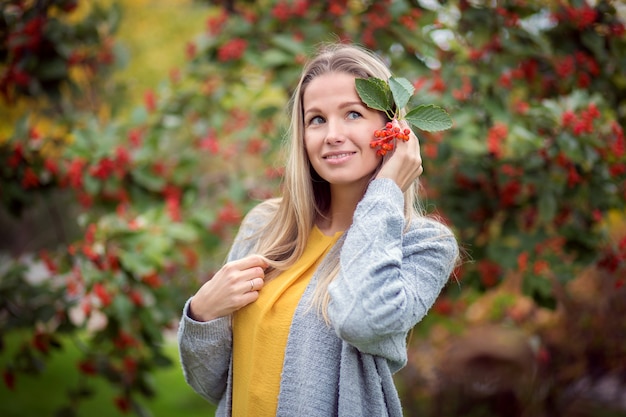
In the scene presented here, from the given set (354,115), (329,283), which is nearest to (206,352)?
(329,283)

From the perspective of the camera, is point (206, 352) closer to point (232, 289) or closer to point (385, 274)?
point (232, 289)

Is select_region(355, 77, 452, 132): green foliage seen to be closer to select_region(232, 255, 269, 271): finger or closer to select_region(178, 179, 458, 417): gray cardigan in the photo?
select_region(178, 179, 458, 417): gray cardigan

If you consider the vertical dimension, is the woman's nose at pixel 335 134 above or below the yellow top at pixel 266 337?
above

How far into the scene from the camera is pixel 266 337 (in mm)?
1554

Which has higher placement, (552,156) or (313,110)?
(313,110)

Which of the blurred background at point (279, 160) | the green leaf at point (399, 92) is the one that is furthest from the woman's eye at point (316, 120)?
the blurred background at point (279, 160)

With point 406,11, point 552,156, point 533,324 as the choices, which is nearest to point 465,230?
point 552,156

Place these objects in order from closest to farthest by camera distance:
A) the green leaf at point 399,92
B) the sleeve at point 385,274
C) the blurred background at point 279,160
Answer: the sleeve at point 385,274 → the green leaf at point 399,92 → the blurred background at point 279,160

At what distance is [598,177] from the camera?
102 inches

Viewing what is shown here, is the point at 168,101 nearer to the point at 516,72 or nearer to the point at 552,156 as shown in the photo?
the point at 516,72

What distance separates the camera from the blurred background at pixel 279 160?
2.65m

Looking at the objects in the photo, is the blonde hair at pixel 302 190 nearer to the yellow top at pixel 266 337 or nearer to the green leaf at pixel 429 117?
the yellow top at pixel 266 337

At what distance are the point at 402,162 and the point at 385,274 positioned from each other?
302 millimetres

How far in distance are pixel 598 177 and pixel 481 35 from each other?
78 cm
